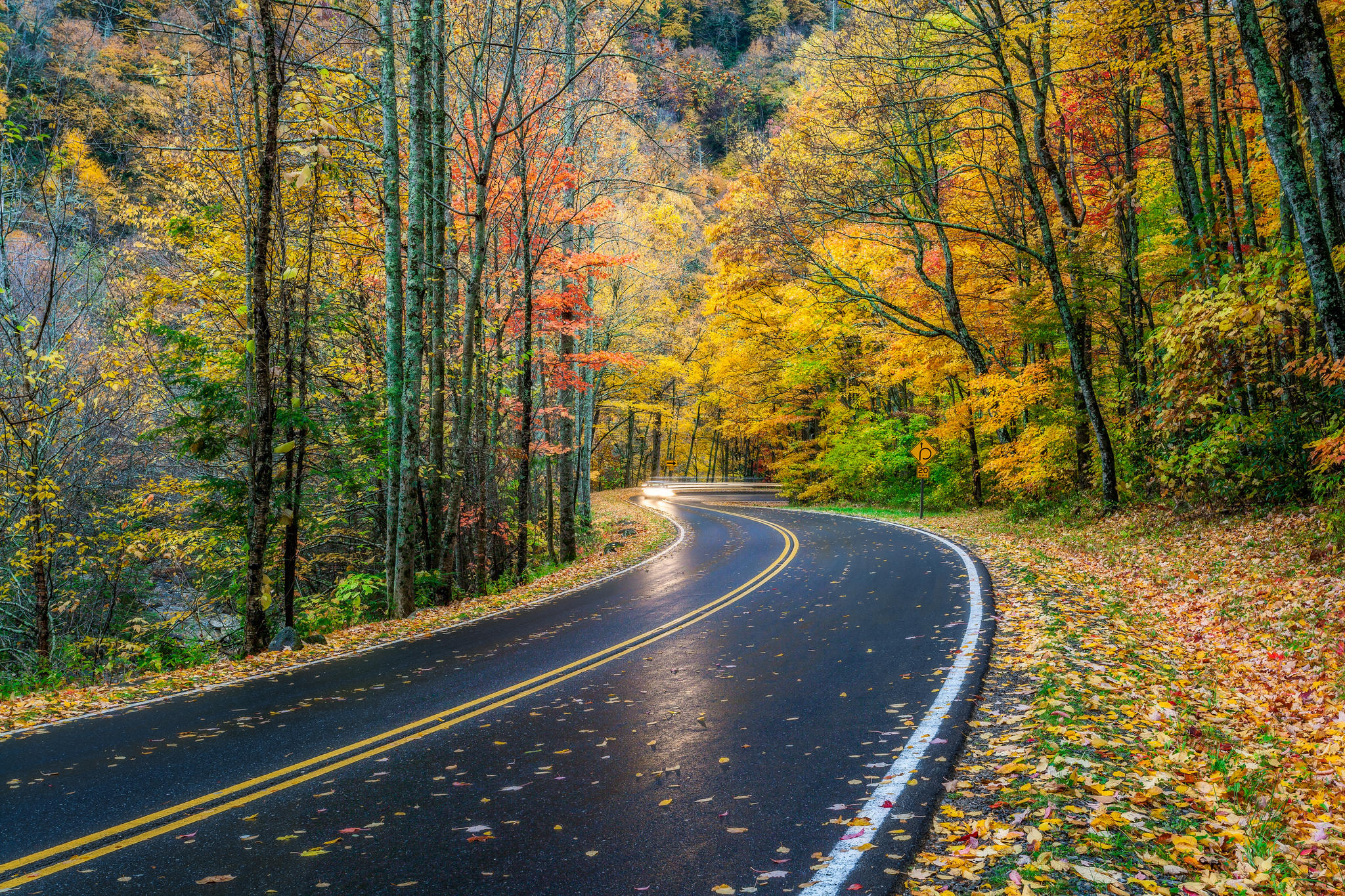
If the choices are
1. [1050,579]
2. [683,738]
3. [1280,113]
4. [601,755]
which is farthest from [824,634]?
[1280,113]

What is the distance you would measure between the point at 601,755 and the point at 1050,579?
28.3ft

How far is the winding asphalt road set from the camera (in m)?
3.46

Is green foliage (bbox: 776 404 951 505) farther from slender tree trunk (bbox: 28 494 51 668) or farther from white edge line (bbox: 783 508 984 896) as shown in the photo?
slender tree trunk (bbox: 28 494 51 668)

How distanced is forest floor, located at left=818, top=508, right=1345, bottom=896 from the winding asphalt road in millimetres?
318

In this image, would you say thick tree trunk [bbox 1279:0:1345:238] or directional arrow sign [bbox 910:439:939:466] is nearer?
thick tree trunk [bbox 1279:0:1345:238]

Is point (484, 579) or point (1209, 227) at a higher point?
point (1209, 227)

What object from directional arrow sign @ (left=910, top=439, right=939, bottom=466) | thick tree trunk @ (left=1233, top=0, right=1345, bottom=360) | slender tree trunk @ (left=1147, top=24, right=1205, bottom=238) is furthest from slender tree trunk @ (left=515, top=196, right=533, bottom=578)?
directional arrow sign @ (left=910, top=439, right=939, bottom=466)

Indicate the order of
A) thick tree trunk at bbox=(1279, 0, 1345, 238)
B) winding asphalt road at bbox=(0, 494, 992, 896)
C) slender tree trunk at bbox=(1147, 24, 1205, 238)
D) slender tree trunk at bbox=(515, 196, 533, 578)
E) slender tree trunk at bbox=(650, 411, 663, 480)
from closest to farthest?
1. winding asphalt road at bbox=(0, 494, 992, 896)
2. thick tree trunk at bbox=(1279, 0, 1345, 238)
3. slender tree trunk at bbox=(1147, 24, 1205, 238)
4. slender tree trunk at bbox=(515, 196, 533, 578)
5. slender tree trunk at bbox=(650, 411, 663, 480)

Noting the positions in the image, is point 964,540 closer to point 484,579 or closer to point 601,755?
point 484,579

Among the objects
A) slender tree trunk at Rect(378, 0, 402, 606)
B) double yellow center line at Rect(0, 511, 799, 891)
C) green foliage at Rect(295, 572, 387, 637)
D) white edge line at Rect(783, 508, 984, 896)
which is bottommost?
green foliage at Rect(295, 572, 387, 637)

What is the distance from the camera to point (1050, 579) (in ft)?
36.1

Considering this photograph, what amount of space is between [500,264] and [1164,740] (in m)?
17.6

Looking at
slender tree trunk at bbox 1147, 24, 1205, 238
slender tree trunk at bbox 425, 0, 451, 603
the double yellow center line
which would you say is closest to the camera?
the double yellow center line

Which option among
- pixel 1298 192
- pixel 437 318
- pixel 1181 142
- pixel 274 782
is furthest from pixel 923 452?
pixel 274 782
